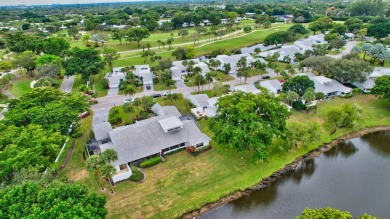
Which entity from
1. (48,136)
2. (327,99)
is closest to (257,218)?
(48,136)

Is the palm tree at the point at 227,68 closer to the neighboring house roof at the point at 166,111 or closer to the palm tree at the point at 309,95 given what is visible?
the palm tree at the point at 309,95

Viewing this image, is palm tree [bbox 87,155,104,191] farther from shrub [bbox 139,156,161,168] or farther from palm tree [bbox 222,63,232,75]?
palm tree [bbox 222,63,232,75]

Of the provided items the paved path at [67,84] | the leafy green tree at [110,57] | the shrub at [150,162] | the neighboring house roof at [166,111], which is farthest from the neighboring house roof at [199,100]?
the paved path at [67,84]

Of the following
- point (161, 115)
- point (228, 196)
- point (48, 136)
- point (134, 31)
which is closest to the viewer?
point (228, 196)

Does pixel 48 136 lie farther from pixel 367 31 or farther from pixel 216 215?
pixel 367 31

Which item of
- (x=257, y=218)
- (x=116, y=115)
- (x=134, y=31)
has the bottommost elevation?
(x=257, y=218)

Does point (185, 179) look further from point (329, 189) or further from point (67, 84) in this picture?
point (67, 84)

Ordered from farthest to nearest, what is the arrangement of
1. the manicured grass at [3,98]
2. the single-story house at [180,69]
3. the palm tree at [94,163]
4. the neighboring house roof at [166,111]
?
1. the single-story house at [180,69]
2. the manicured grass at [3,98]
3. the neighboring house roof at [166,111]
4. the palm tree at [94,163]
